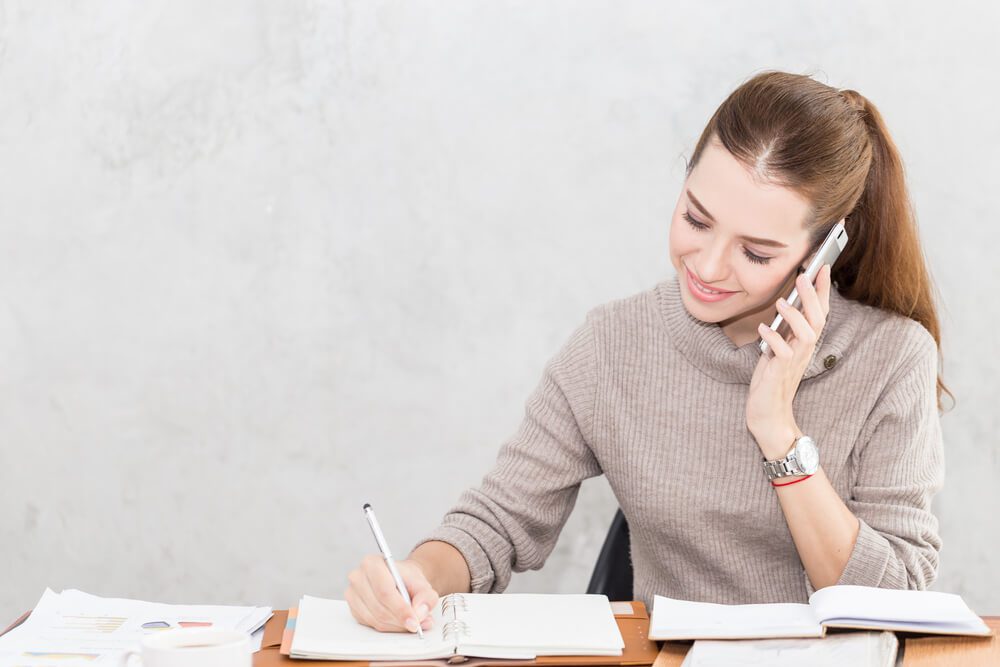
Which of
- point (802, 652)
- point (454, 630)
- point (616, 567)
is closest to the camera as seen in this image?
point (802, 652)

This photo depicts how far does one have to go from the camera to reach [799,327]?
137cm

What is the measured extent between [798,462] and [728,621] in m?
0.37

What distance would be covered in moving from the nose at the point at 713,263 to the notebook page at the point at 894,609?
0.44m

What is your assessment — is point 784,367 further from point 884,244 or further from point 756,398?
point 884,244

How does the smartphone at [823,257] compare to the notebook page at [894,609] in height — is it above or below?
Result: above

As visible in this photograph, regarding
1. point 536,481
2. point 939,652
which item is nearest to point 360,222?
point 536,481

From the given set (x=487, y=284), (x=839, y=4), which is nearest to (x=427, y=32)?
(x=487, y=284)

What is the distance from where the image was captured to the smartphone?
138cm

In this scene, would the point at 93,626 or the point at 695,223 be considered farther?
the point at 695,223

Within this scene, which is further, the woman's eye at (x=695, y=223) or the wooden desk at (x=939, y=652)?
the woman's eye at (x=695, y=223)

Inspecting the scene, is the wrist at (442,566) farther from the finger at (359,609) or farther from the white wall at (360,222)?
the white wall at (360,222)

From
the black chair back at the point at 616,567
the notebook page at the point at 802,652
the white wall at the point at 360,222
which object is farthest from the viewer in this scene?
the white wall at the point at 360,222

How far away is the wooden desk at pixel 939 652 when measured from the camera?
36.7 inches

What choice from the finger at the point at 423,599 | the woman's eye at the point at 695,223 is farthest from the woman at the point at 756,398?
the finger at the point at 423,599
